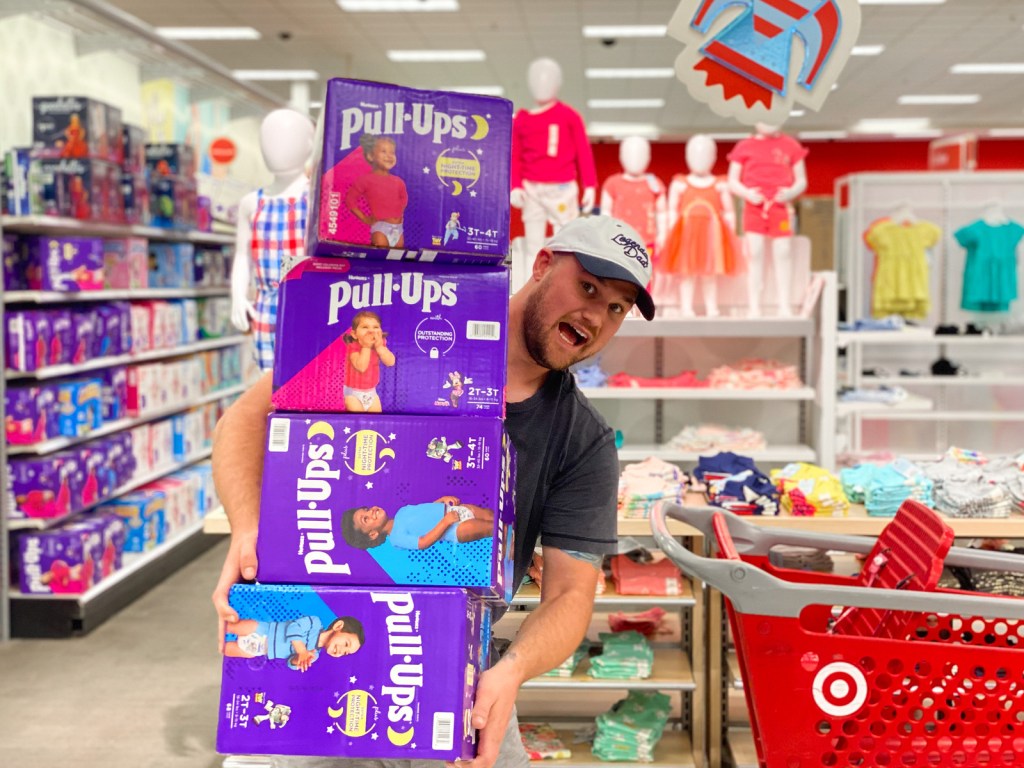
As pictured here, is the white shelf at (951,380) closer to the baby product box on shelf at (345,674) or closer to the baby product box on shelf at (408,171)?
the baby product box on shelf at (408,171)

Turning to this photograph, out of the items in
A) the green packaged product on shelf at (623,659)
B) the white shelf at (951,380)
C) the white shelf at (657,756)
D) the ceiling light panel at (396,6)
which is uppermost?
the ceiling light panel at (396,6)

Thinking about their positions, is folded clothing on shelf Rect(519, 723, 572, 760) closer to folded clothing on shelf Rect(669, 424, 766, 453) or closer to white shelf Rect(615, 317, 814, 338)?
folded clothing on shelf Rect(669, 424, 766, 453)

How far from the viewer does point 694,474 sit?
390 centimetres

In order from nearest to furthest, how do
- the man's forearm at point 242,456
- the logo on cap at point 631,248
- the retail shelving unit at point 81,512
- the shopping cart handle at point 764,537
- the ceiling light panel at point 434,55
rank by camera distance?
the man's forearm at point 242,456, the logo on cap at point 631,248, the shopping cart handle at point 764,537, the retail shelving unit at point 81,512, the ceiling light panel at point 434,55

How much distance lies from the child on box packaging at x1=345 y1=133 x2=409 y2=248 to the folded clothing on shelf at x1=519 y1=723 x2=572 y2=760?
7.11ft

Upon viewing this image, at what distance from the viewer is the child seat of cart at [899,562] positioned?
80.1 inches

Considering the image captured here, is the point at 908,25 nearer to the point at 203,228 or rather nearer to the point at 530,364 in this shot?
the point at 203,228

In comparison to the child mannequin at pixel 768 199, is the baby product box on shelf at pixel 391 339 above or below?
below

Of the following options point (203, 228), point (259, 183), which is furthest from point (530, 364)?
point (259, 183)

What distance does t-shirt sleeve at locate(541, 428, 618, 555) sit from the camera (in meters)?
Result: 1.68

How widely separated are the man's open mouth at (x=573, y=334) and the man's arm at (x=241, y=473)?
412 millimetres

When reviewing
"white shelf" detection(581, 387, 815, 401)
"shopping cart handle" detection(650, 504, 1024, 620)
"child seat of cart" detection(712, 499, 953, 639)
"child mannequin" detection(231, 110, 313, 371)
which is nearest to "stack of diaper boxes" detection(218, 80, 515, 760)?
"shopping cart handle" detection(650, 504, 1024, 620)

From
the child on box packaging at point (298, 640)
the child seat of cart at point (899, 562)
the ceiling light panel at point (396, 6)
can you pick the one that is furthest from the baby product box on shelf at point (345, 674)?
the ceiling light panel at point (396, 6)

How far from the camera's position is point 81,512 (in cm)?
577
